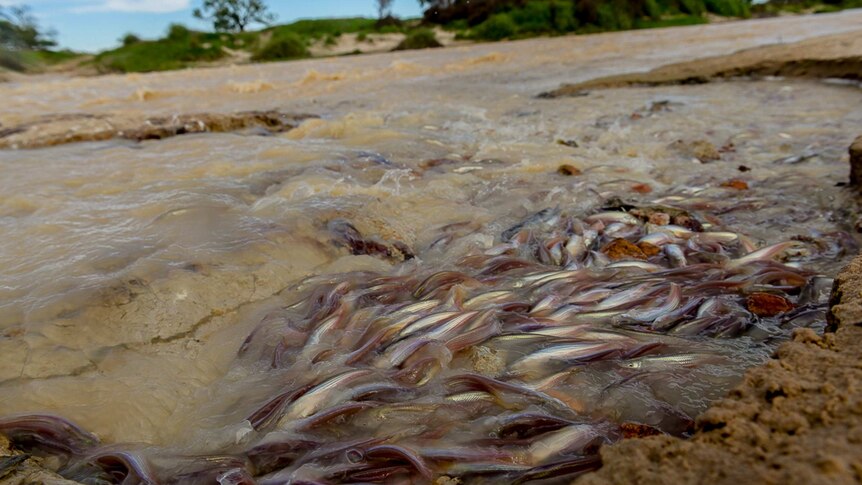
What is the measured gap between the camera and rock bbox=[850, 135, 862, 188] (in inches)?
148

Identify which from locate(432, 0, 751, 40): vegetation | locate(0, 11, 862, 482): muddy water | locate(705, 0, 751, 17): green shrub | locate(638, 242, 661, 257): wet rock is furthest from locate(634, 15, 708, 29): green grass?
locate(638, 242, 661, 257): wet rock

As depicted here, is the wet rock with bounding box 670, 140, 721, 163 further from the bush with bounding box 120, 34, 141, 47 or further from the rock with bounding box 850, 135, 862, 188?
the bush with bounding box 120, 34, 141, 47

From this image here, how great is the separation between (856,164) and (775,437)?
148 inches

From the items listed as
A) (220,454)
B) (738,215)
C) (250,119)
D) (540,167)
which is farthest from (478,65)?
(220,454)

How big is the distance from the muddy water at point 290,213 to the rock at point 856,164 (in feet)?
0.66

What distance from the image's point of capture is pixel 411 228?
12.9 feet

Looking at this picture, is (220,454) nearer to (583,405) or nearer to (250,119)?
(583,405)

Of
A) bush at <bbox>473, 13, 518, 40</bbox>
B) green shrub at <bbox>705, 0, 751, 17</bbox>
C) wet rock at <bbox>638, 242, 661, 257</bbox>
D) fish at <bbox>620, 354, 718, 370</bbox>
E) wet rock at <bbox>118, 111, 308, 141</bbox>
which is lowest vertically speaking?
fish at <bbox>620, 354, 718, 370</bbox>

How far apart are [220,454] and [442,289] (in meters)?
1.43

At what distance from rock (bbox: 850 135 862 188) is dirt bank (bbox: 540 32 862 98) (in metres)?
6.14

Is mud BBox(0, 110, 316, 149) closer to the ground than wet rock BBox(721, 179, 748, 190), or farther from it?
farther from it

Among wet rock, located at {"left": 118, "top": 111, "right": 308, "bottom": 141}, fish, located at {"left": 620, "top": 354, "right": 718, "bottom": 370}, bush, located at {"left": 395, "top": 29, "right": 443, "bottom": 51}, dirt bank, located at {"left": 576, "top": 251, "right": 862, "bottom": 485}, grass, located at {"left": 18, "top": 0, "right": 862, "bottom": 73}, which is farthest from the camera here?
bush, located at {"left": 395, "top": 29, "right": 443, "bottom": 51}

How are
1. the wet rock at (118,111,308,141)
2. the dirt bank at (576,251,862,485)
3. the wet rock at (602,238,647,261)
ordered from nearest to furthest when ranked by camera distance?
the dirt bank at (576,251,862,485) → the wet rock at (602,238,647,261) → the wet rock at (118,111,308,141)

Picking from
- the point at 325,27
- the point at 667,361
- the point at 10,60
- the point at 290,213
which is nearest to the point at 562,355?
the point at 667,361
